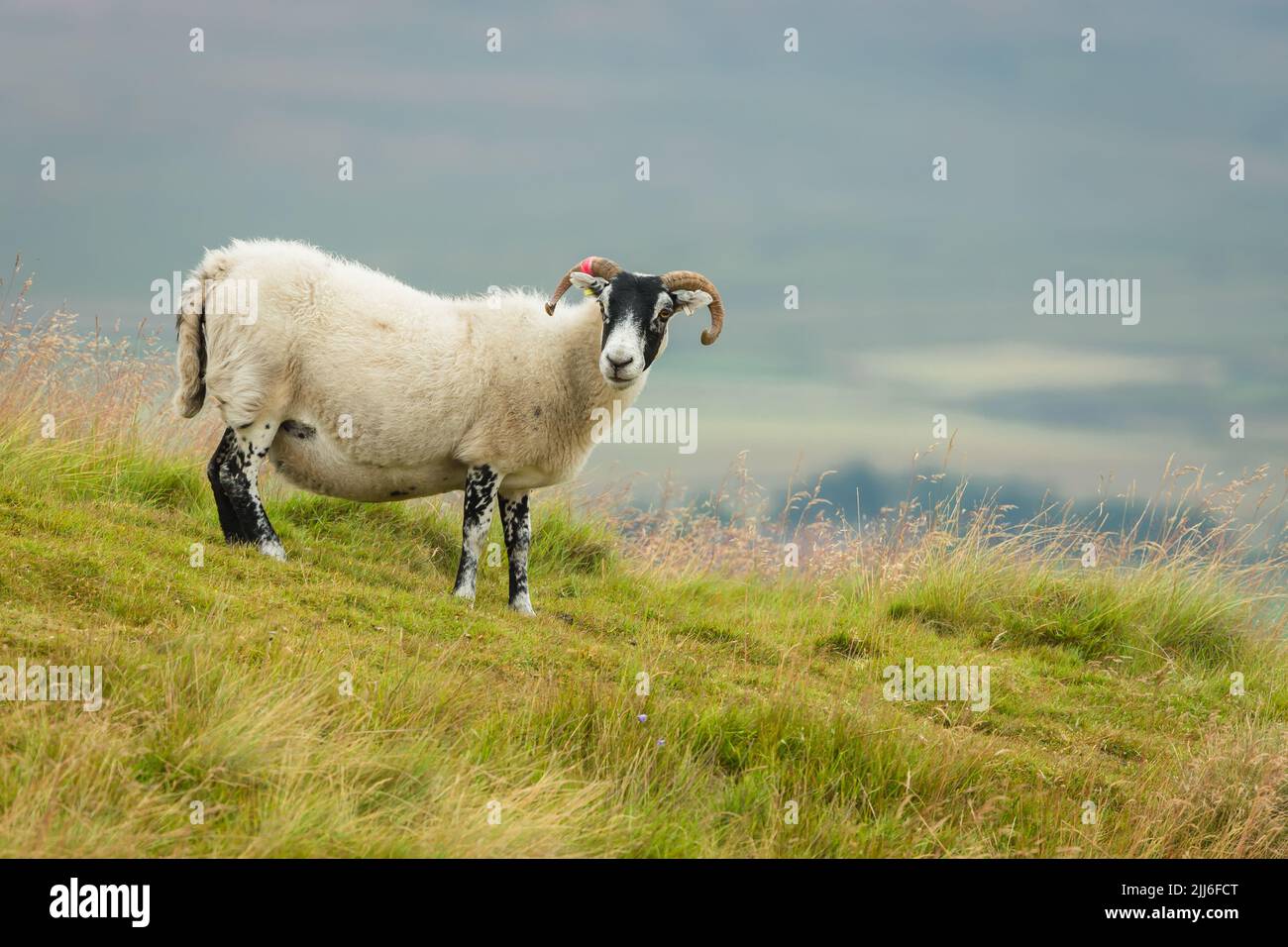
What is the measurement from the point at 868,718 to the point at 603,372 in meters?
3.79

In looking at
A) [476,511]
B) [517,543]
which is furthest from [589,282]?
[517,543]

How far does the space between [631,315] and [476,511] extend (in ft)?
7.41

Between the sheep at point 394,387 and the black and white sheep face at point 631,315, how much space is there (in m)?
0.04

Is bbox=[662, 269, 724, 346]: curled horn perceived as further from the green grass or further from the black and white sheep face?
the green grass

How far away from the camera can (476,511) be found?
1052 cm

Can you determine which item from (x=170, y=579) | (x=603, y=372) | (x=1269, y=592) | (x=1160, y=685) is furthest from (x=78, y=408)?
(x=1269, y=592)

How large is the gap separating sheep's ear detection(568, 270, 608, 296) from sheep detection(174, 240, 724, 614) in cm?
2

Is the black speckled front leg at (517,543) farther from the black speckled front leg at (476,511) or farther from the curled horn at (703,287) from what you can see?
the curled horn at (703,287)

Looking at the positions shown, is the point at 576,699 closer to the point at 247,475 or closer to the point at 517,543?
the point at 517,543

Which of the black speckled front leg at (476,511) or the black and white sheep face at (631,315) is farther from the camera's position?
the black speckled front leg at (476,511)

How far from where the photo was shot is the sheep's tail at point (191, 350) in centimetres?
1099

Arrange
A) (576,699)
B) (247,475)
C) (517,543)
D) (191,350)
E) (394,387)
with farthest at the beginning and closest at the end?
(191,350), (517,543), (247,475), (394,387), (576,699)

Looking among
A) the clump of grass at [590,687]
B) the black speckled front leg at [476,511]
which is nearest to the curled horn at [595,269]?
the black speckled front leg at [476,511]

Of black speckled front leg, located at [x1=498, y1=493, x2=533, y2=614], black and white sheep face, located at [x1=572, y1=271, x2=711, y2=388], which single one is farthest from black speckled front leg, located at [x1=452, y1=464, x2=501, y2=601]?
black and white sheep face, located at [x1=572, y1=271, x2=711, y2=388]
